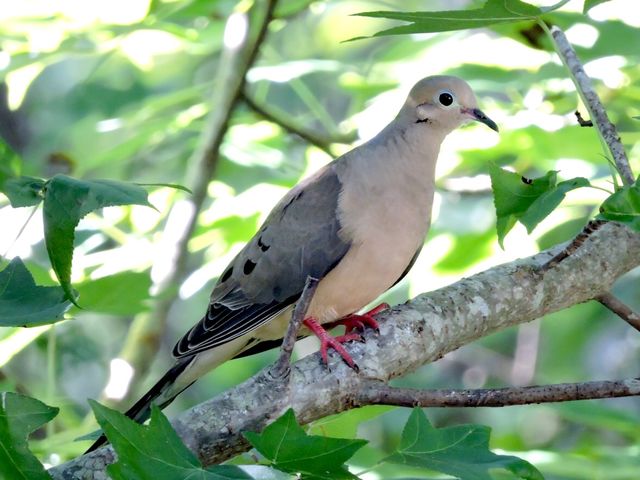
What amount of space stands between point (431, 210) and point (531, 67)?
2.28ft

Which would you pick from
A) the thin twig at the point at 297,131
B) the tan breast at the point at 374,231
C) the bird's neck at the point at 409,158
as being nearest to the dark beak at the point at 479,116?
the bird's neck at the point at 409,158

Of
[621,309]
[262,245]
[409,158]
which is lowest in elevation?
[621,309]

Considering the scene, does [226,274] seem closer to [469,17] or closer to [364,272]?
[364,272]

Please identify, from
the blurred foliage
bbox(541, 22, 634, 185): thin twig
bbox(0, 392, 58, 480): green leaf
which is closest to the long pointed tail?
the blurred foliage

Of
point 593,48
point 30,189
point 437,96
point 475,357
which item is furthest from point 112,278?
point 475,357

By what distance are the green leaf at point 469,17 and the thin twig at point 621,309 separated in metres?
0.68

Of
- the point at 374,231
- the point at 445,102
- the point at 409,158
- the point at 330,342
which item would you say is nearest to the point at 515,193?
the point at 330,342

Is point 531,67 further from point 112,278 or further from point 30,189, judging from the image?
point 30,189

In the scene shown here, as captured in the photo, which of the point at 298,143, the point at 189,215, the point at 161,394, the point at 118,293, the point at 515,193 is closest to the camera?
the point at 515,193

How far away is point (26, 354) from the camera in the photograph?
549 cm

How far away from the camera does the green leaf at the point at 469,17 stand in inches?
65.5

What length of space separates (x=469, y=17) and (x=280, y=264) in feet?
4.03

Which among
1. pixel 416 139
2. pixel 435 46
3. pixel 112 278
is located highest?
pixel 435 46

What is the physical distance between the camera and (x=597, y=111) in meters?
1.91
